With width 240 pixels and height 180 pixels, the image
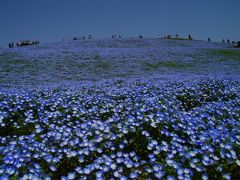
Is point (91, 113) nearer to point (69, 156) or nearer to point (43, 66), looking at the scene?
point (69, 156)

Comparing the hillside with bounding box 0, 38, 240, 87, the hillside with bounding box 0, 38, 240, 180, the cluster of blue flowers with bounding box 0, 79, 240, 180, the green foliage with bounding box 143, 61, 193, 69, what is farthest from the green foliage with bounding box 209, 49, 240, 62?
the cluster of blue flowers with bounding box 0, 79, 240, 180

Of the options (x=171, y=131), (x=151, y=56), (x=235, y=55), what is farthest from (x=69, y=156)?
(x=235, y=55)

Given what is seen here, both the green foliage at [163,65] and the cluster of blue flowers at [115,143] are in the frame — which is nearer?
the cluster of blue flowers at [115,143]

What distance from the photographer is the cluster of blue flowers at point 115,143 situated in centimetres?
395

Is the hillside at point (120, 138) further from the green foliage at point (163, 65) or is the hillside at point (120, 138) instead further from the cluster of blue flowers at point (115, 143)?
the green foliage at point (163, 65)

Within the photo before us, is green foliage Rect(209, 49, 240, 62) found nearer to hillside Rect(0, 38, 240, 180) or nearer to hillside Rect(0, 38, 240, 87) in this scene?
hillside Rect(0, 38, 240, 87)

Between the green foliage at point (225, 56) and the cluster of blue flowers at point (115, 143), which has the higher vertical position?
the green foliage at point (225, 56)

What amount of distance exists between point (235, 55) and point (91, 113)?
30602 millimetres

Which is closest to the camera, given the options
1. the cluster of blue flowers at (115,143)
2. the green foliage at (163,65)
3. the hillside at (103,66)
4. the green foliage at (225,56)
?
the cluster of blue flowers at (115,143)

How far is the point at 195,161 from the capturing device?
13.2ft

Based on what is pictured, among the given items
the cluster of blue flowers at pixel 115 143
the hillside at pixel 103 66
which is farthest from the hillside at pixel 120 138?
the hillside at pixel 103 66

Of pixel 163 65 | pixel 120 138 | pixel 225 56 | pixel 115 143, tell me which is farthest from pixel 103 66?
pixel 115 143

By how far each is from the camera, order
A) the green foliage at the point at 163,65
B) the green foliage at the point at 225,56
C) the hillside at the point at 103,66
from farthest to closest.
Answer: the green foliage at the point at 225,56 < the green foliage at the point at 163,65 < the hillside at the point at 103,66

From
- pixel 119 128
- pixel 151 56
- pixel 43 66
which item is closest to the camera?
pixel 119 128
